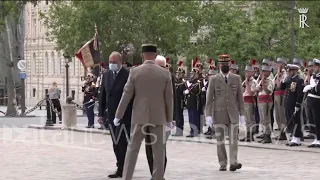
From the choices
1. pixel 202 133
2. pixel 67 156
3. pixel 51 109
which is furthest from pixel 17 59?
pixel 67 156

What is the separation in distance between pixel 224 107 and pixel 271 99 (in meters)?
5.63

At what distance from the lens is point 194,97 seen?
22609 mm

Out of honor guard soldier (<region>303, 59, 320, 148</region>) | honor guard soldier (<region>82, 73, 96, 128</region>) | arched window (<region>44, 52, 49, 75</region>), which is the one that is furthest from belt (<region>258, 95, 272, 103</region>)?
arched window (<region>44, 52, 49, 75</region>)

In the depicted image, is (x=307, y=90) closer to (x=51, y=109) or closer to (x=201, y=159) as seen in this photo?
(x=201, y=159)

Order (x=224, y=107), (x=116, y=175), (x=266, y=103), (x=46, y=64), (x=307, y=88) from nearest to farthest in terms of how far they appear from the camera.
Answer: (x=116, y=175), (x=224, y=107), (x=307, y=88), (x=266, y=103), (x=46, y=64)

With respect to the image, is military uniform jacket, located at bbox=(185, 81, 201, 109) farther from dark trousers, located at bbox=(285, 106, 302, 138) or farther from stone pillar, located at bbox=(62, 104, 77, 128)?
stone pillar, located at bbox=(62, 104, 77, 128)

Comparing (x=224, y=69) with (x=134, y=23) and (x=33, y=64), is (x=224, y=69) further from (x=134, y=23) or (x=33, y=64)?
(x=33, y=64)

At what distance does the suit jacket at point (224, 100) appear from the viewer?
47.2ft

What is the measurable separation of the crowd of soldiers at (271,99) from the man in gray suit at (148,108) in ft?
23.8

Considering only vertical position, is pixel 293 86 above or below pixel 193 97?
above

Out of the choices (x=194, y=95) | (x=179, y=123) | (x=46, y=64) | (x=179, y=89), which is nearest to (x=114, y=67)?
(x=194, y=95)

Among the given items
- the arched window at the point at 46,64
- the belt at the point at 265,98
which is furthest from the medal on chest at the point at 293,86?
the arched window at the point at 46,64

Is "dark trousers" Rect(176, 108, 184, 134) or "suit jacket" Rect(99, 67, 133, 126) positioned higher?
"suit jacket" Rect(99, 67, 133, 126)

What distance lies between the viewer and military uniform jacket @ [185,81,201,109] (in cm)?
2252
